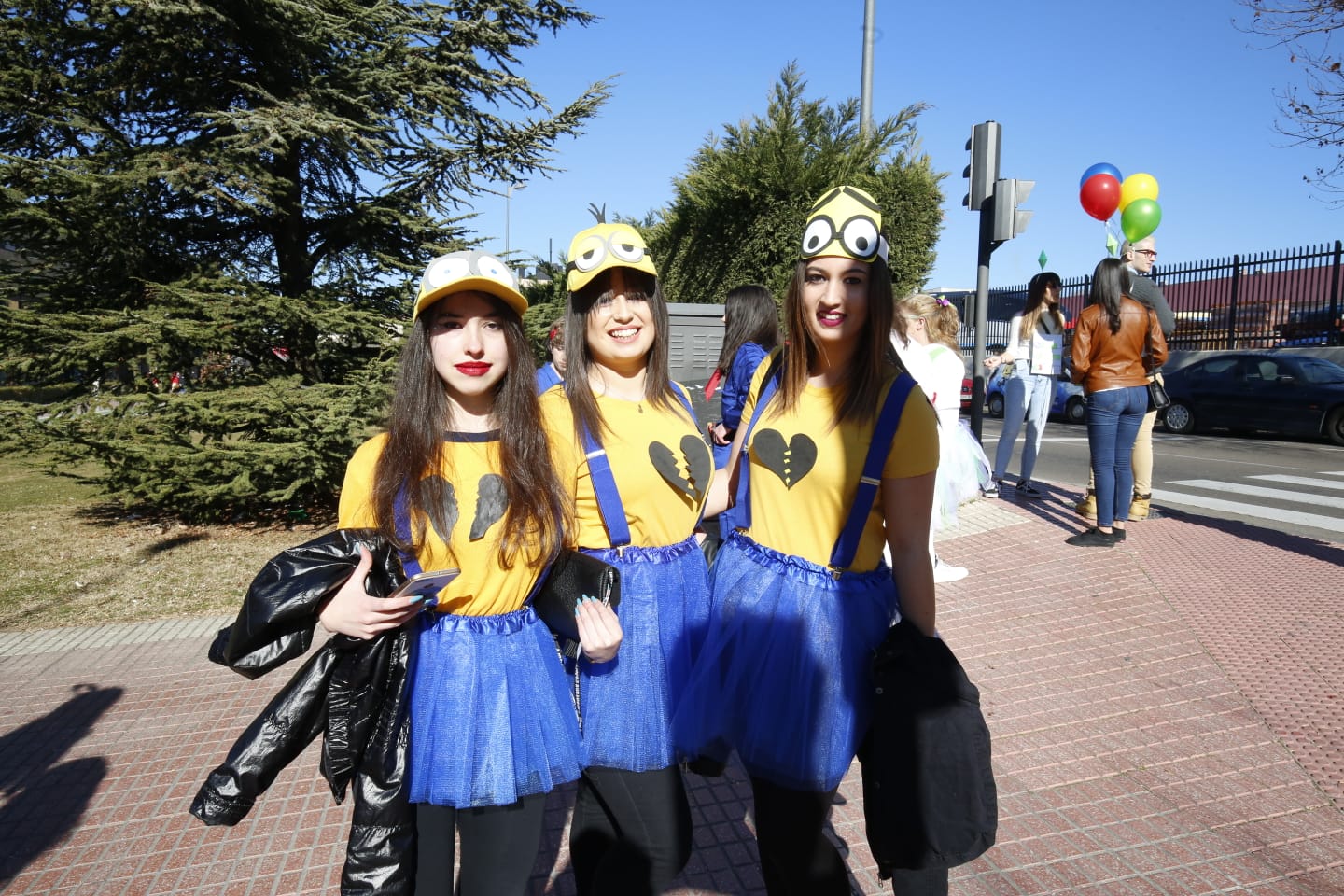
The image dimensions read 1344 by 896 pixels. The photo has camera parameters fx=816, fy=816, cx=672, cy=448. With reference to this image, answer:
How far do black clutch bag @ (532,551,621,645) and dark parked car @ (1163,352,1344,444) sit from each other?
1523cm

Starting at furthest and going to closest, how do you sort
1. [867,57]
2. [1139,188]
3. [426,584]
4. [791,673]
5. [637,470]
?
[867,57], [1139,188], [637,470], [791,673], [426,584]

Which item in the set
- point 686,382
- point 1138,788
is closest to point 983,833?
point 1138,788

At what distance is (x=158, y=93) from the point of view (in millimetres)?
7117

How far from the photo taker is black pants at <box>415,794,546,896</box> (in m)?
1.80

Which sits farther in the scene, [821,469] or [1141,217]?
[1141,217]

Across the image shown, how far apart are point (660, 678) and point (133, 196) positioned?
6966 mm

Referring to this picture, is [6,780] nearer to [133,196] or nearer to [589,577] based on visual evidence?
[589,577]

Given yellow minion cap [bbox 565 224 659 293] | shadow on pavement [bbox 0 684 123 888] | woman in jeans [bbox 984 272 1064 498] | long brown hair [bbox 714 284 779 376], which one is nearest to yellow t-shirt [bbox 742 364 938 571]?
yellow minion cap [bbox 565 224 659 293]

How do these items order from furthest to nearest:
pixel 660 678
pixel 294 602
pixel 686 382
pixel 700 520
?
pixel 686 382, pixel 700 520, pixel 660 678, pixel 294 602

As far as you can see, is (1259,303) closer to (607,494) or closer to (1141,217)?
(1141,217)

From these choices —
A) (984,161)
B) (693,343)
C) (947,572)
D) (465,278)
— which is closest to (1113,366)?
(947,572)

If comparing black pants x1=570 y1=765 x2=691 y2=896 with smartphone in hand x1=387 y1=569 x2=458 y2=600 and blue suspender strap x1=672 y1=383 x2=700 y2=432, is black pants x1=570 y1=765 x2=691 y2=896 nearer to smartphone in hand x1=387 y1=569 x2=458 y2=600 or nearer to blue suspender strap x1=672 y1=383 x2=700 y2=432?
smartphone in hand x1=387 y1=569 x2=458 y2=600

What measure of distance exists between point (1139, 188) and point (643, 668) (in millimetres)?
10141

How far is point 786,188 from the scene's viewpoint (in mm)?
13320
